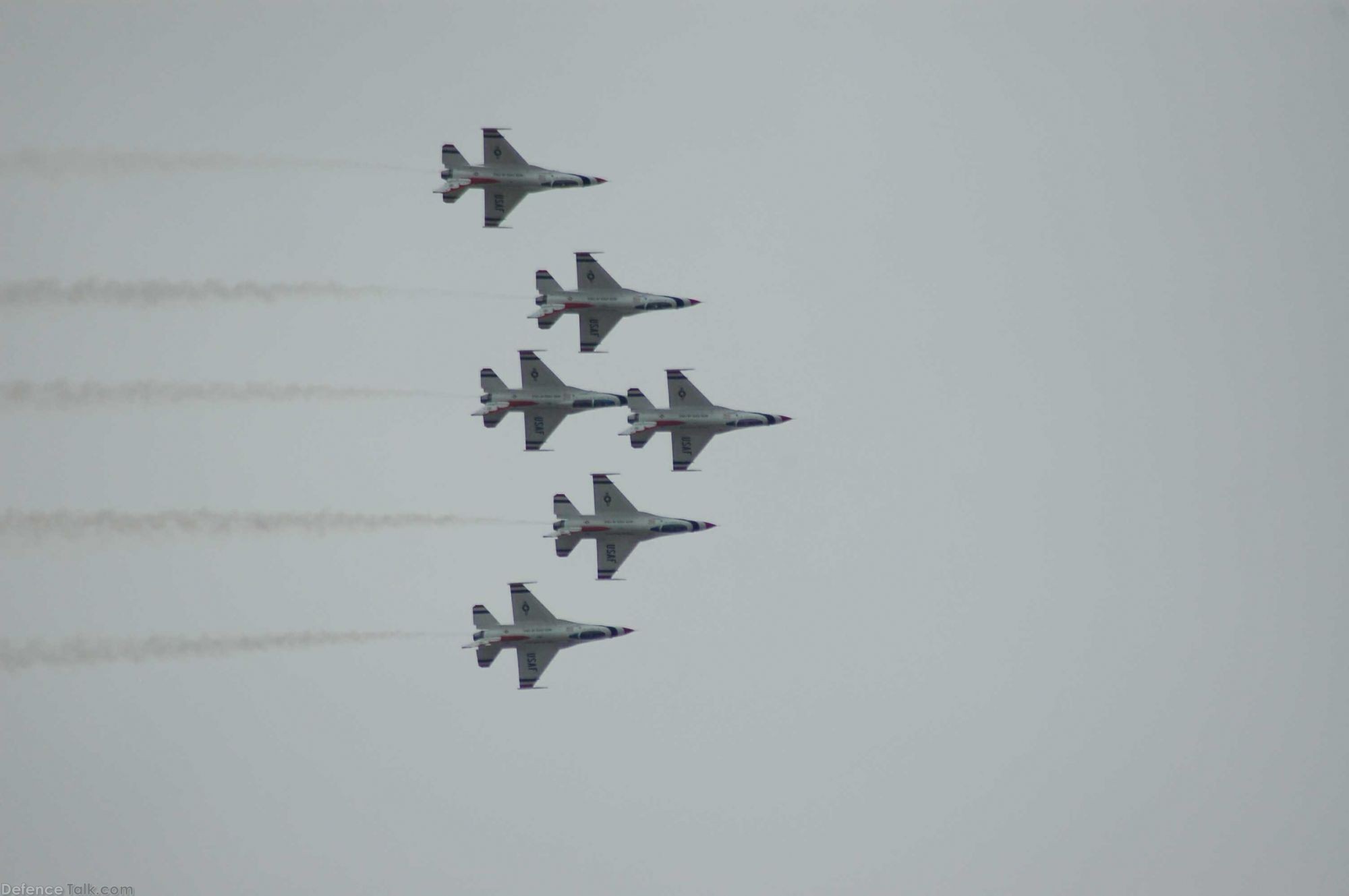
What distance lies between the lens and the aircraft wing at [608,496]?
301ft

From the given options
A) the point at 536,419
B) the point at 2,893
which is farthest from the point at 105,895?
the point at 536,419

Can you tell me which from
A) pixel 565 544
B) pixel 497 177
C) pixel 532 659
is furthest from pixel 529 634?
pixel 497 177

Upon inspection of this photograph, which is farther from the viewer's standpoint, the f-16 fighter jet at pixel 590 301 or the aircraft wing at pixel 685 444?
the aircraft wing at pixel 685 444

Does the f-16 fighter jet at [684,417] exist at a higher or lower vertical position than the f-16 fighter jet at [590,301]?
lower

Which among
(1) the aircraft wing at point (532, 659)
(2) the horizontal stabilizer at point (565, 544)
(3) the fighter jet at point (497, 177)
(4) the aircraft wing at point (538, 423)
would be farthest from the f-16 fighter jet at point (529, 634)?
(3) the fighter jet at point (497, 177)

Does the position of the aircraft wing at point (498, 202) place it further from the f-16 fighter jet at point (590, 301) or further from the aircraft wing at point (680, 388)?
the aircraft wing at point (680, 388)

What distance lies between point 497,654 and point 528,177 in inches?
681

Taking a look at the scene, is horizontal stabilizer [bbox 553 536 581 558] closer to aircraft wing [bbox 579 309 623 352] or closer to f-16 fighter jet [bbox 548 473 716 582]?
f-16 fighter jet [bbox 548 473 716 582]

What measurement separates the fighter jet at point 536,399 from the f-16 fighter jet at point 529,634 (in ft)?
18.6

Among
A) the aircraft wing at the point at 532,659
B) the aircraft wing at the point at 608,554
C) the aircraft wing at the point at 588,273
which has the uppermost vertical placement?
the aircraft wing at the point at 588,273

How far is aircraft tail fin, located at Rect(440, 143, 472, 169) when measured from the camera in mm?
89750

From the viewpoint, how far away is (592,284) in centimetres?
9131

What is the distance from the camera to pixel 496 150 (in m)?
90.4

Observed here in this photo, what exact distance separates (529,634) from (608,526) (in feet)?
15.9
